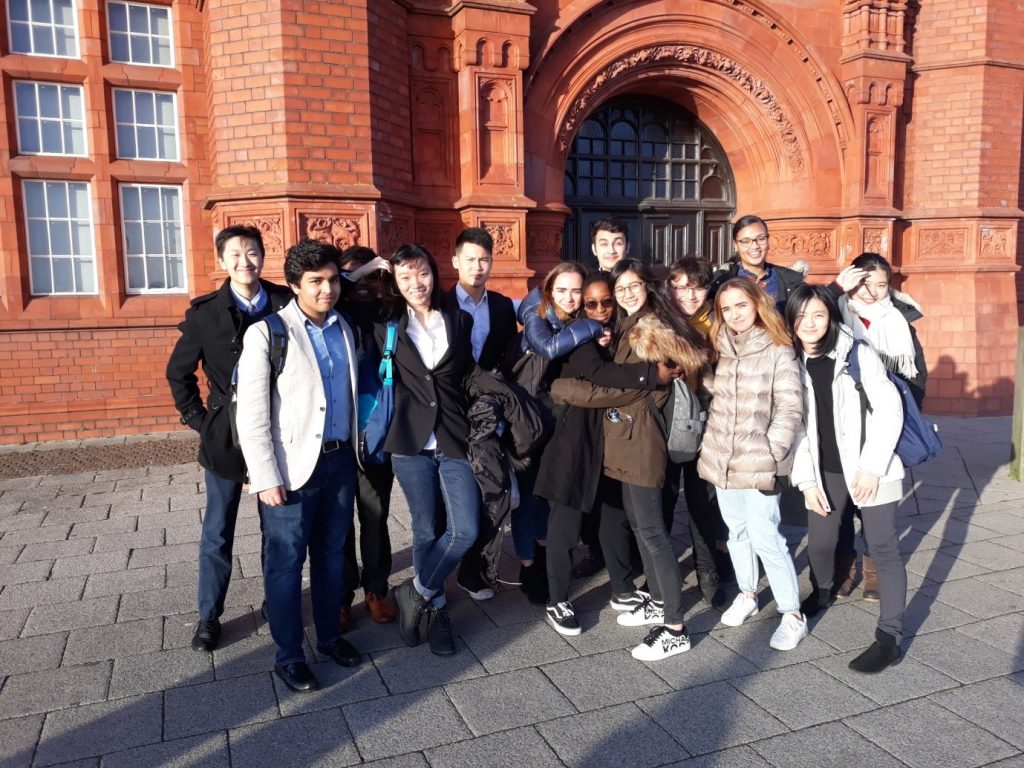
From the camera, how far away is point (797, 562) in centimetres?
471

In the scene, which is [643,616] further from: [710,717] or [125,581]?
[125,581]

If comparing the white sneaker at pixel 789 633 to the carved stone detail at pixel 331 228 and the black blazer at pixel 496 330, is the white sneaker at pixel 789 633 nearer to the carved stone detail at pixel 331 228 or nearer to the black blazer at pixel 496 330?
the black blazer at pixel 496 330

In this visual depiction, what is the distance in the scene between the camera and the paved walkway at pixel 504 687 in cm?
272

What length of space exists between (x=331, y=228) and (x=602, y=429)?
4799 millimetres

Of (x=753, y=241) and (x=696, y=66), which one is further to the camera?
(x=696, y=66)

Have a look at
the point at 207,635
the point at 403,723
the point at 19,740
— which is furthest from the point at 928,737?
the point at 19,740

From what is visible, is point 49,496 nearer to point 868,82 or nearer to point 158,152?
point 158,152

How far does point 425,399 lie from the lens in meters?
3.48

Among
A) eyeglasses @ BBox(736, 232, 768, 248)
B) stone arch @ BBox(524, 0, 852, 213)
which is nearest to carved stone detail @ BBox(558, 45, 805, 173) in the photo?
stone arch @ BBox(524, 0, 852, 213)

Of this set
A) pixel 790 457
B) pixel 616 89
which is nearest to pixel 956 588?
pixel 790 457

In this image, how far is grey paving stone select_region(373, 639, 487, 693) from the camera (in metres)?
3.23

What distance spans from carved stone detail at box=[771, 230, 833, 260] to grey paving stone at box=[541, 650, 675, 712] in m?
7.97

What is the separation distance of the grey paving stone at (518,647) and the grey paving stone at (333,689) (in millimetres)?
492

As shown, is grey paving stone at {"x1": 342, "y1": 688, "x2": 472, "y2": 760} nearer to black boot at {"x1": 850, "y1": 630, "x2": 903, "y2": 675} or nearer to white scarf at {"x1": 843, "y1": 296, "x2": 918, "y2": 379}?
black boot at {"x1": 850, "y1": 630, "x2": 903, "y2": 675}
